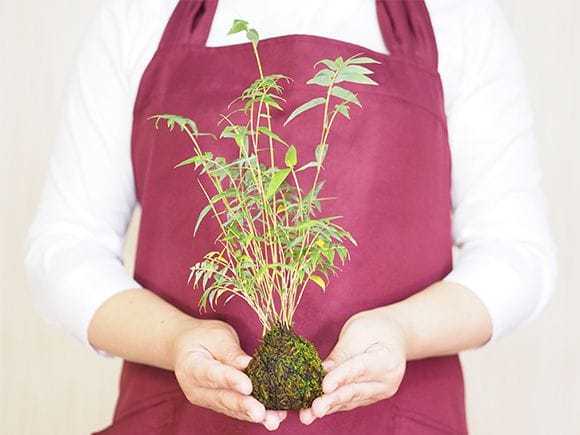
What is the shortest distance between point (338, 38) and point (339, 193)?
0.24m

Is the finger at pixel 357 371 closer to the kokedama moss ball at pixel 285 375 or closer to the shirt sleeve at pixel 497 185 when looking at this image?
the kokedama moss ball at pixel 285 375

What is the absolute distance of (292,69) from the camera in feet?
4.12

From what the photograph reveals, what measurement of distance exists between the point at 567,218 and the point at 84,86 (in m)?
1.07

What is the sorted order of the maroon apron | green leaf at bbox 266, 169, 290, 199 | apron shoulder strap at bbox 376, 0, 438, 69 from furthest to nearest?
apron shoulder strap at bbox 376, 0, 438, 69, the maroon apron, green leaf at bbox 266, 169, 290, 199

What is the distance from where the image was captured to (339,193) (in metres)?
1.22

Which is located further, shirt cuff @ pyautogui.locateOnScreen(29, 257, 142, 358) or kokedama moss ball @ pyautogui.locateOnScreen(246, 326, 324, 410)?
shirt cuff @ pyautogui.locateOnScreen(29, 257, 142, 358)

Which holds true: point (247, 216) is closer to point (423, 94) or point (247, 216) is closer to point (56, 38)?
point (423, 94)

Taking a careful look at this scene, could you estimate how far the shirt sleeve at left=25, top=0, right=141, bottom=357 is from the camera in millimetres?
1286

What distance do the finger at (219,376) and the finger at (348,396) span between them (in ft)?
0.24

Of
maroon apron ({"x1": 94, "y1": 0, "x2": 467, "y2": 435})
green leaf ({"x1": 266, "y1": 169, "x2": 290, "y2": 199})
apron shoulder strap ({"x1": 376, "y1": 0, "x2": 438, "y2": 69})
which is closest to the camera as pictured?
green leaf ({"x1": 266, "y1": 169, "x2": 290, "y2": 199})

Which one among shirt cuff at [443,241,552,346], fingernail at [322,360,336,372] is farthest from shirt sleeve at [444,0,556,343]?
fingernail at [322,360,336,372]

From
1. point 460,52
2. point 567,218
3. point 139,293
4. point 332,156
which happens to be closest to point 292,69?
point 332,156

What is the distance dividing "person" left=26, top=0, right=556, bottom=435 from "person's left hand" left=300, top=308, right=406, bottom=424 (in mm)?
64

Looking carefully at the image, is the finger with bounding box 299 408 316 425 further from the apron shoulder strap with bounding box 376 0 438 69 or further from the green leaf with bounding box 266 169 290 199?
the apron shoulder strap with bounding box 376 0 438 69
